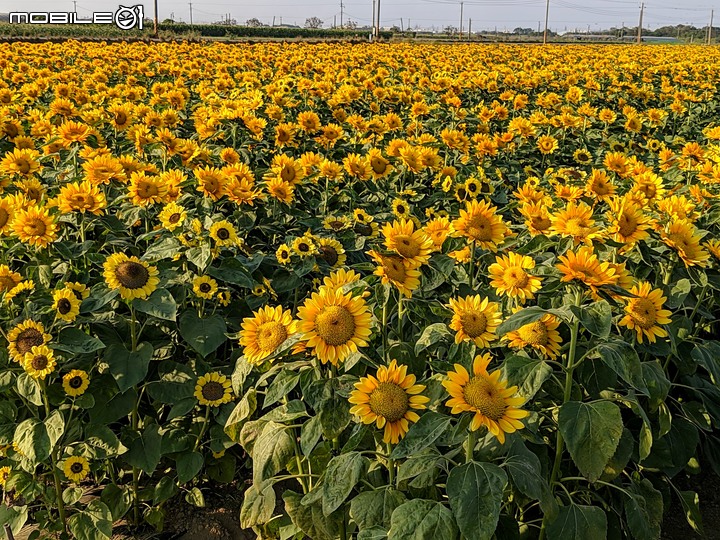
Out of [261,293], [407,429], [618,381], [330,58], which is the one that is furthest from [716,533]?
[330,58]

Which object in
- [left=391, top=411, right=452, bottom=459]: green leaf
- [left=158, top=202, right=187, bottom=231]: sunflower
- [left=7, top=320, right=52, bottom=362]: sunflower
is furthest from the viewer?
[left=158, top=202, right=187, bottom=231]: sunflower

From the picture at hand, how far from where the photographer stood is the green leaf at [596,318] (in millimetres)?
1729

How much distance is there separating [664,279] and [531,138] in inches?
191

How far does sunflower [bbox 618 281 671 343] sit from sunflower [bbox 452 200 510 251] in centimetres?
53

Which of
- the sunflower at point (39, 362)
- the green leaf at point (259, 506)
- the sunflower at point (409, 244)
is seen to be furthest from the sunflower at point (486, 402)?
the sunflower at point (39, 362)

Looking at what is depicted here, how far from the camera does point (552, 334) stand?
6.79 ft

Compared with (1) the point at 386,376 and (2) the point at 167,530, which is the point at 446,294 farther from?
(2) the point at 167,530

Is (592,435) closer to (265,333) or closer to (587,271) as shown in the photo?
(587,271)

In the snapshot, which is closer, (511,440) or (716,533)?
(511,440)

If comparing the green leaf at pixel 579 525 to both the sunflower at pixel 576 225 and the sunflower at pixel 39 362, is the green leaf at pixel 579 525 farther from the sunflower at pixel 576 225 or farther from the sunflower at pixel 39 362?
the sunflower at pixel 39 362

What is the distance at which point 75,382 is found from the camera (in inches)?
93.4

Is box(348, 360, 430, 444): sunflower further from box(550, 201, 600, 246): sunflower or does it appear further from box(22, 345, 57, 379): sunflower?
box(22, 345, 57, 379): sunflower

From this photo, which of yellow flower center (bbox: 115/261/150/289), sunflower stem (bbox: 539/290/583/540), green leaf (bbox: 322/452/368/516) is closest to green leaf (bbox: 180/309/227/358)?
yellow flower center (bbox: 115/261/150/289)

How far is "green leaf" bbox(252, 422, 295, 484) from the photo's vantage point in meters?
2.07
